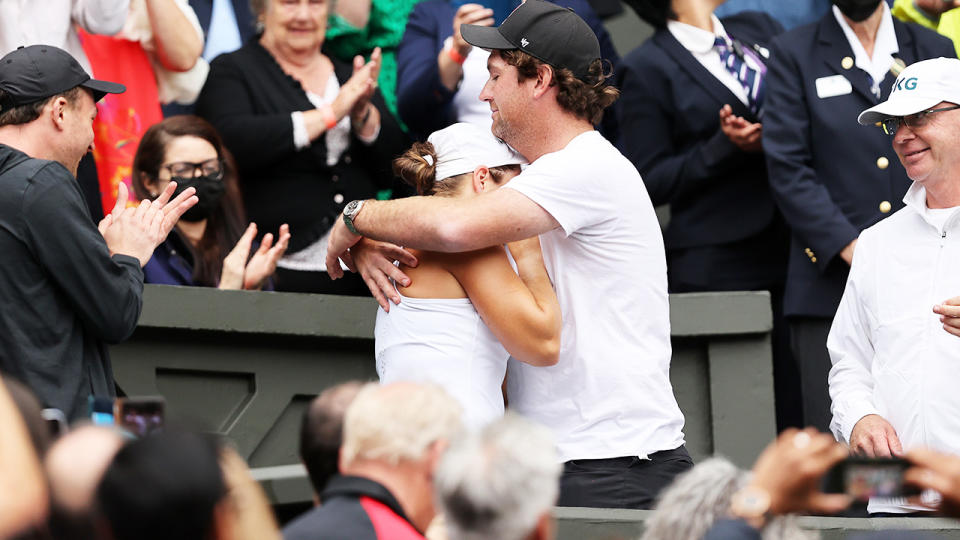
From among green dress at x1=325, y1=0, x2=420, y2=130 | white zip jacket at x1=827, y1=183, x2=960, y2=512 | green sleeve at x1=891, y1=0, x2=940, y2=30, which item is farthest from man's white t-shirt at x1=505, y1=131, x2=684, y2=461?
green sleeve at x1=891, y1=0, x2=940, y2=30

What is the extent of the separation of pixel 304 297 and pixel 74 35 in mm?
1402

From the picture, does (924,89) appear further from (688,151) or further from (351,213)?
(351,213)

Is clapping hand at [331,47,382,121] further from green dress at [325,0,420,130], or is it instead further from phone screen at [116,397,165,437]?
phone screen at [116,397,165,437]

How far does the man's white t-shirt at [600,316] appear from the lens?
4.01 meters

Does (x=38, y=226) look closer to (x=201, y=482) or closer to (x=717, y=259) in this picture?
(x=201, y=482)

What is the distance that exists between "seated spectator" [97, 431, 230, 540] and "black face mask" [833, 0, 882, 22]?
13.3 ft

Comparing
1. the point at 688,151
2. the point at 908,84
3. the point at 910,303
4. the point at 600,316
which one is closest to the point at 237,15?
the point at 688,151

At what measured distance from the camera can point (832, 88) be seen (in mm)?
5746

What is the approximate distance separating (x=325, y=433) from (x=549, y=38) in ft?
5.11

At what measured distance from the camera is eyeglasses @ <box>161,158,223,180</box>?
5.53m

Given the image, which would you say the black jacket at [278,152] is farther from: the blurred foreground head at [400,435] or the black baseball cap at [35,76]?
the blurred foreground head at [400,435]

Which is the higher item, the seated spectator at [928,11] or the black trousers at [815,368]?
the seated spectator at [928,11]

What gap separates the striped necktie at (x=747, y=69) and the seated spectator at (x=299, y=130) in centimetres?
143

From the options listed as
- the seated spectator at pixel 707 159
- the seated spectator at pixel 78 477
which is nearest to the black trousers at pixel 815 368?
the seated spectator at pixel 707 159
